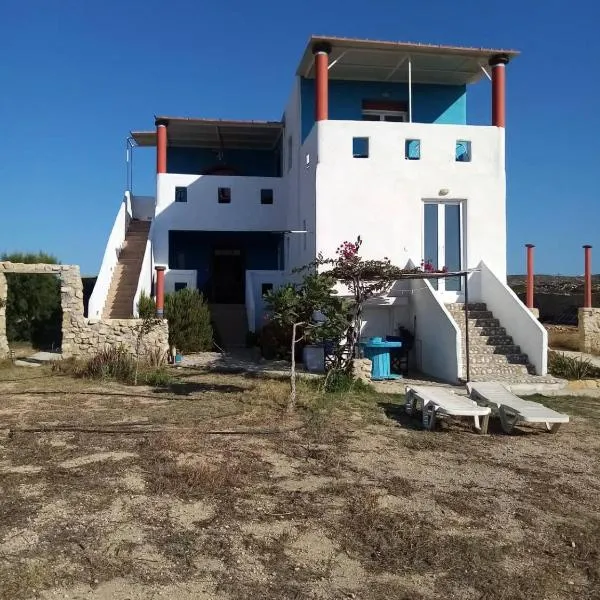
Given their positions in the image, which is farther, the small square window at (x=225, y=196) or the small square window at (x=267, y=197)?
the small square window at (x=267, y=197)

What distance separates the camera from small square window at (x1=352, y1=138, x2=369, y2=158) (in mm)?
14809

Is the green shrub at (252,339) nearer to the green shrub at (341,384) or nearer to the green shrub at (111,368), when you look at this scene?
the green shrub at (111,368)

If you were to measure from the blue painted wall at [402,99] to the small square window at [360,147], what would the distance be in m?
1.80

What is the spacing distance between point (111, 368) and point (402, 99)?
11328mm

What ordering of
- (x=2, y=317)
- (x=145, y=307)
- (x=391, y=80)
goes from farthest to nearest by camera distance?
(x=391, y=80)
(x=145, y=307)
(x=2, y=317)

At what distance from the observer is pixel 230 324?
20.0 metres

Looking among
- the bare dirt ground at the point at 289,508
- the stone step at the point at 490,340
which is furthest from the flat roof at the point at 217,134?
the bare dirt ground at the point at 289,508

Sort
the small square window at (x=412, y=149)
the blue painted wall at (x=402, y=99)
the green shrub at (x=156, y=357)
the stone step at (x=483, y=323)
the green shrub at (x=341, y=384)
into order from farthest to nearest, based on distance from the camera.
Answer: the blue painted wall at (x=402, y=99) → the small square window at (x=412, y=149) → the green shrub at (x=156, y=357) → the stone step at (x=483, y=323) → the green shrub at (x=341, y=384)

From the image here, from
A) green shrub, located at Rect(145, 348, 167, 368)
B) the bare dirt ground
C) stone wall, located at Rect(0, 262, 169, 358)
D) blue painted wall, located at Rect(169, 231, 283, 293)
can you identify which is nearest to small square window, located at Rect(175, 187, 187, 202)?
blue painted wall, located at Rect(169, 231, 283, 293)

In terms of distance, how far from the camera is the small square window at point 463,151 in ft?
49.3

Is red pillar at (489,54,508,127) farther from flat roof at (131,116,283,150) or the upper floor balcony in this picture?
flat roof at (131,116,283,150)

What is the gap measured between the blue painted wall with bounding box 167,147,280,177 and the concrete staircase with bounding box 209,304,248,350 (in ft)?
19.1

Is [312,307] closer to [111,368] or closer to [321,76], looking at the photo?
[111,368]

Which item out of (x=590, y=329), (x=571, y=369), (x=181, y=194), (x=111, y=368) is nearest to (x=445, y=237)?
(x=571, y=369)
